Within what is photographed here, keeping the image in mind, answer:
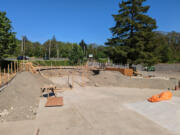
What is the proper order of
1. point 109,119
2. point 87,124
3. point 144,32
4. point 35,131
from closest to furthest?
point 35,131
point 87,124
point 109,119
point 144,32

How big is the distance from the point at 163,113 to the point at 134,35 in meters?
17.0

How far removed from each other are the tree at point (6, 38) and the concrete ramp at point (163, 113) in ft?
67.3

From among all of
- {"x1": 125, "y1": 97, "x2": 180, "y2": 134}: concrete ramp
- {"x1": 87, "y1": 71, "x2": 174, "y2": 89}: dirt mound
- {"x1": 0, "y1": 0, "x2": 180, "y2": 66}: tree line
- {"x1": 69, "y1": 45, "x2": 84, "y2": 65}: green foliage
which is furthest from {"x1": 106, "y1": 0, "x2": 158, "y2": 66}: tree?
{"x1": 69, "y1": 45, "x2": 84, "y2": 65}: green foliage

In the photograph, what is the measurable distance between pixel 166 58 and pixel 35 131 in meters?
51.2

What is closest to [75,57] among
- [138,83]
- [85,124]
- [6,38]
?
[6,38]

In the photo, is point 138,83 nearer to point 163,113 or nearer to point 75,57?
point 163,113

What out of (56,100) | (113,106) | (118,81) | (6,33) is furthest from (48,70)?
(113,106)

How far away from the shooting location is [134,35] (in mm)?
22047

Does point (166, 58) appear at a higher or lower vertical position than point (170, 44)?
lower

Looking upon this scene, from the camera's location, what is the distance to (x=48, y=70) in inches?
1087

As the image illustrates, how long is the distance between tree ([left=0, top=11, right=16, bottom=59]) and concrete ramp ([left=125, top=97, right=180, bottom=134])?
67.3 feet

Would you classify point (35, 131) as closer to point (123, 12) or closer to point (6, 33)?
point (6, 33)

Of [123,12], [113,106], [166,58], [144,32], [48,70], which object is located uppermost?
[123,12]

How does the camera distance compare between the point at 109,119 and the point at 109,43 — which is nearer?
the point at 109,119
